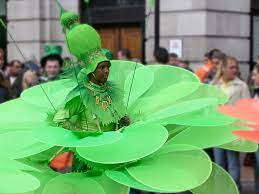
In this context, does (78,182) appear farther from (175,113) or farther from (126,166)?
(175,113)

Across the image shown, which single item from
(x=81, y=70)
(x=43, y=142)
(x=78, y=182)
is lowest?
(x=78, y=182)

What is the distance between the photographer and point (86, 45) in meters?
4.17

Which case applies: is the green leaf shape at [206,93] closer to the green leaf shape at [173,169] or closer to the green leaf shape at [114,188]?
the green leaf shape at [173,169]

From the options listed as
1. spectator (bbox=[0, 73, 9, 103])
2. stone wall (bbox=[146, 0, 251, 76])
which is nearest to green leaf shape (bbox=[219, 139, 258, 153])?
spectator (bbox=[0, 73, 9, 103])

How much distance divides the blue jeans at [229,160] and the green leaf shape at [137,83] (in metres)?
3.99

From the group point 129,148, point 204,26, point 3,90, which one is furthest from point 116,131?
point 204,26

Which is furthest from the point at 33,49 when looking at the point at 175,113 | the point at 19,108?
the point at 175,113

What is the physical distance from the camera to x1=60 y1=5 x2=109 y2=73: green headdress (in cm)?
412

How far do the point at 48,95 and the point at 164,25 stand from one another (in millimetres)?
10170

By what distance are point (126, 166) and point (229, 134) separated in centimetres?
65

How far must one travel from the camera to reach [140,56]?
15.7 metres

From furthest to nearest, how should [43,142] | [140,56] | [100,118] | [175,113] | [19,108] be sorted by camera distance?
[140,56], [19,108], [100,118], [175,113], [43,142]

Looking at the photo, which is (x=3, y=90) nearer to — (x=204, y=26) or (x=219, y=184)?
(x=219, y=184)

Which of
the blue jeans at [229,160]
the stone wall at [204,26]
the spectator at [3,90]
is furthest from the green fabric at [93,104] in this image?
the stone wall at [204,26]
